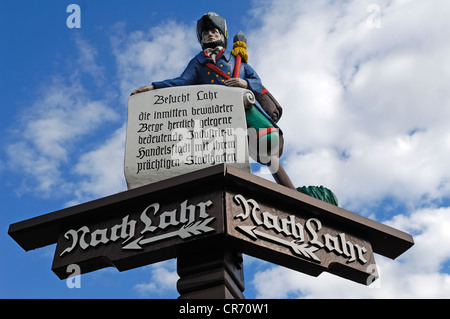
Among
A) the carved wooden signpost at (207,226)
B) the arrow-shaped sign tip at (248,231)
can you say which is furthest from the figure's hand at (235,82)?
the arrow-shaped sign tip at (248,231)

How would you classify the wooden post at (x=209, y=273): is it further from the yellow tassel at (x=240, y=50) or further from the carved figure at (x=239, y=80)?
the yellow tassel at (x=240, y=50)

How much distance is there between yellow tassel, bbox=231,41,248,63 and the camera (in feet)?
19.2

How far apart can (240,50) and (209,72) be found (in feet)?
1.54

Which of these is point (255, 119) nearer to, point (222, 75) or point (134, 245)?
point (222, 75)

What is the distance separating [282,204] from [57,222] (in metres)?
1.64

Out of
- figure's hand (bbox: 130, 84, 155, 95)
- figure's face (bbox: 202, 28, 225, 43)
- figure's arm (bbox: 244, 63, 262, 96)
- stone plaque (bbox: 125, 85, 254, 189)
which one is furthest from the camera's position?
figure's face (bbox: 202, 28, 225, 43)

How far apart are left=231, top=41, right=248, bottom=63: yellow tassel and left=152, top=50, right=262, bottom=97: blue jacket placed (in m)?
0.07

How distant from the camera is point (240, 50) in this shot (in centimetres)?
588

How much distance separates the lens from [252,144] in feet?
16.2

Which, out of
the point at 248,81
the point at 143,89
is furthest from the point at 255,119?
the point at 143,89

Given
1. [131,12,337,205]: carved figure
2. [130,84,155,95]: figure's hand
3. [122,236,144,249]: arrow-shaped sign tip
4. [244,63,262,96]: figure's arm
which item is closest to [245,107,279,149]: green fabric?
[131,12,337,205]: carved figure

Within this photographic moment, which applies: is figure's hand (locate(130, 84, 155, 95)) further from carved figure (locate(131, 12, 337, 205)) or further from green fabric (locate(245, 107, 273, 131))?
green fabric (locate(245, 107, 273, 131))

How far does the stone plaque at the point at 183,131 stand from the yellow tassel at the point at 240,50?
107 centimetres
